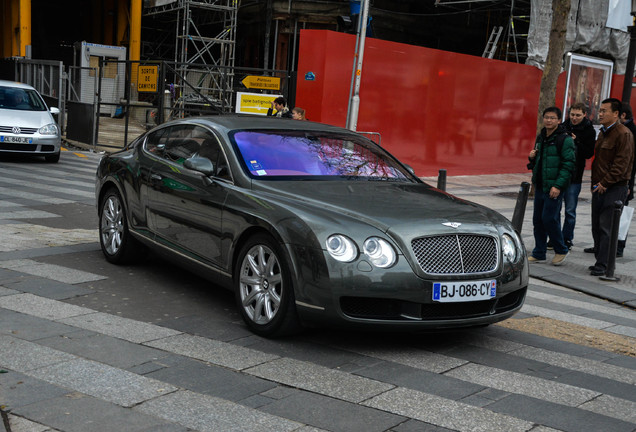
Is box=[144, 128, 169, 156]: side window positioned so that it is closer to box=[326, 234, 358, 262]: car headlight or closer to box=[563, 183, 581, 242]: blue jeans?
box=[326, 234, 358, 262]: car headlight

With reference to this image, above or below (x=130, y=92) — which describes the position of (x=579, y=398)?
below

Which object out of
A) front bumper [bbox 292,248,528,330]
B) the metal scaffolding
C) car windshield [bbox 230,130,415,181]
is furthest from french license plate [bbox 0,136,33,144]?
front bumper [bbox 292,248,528,330]

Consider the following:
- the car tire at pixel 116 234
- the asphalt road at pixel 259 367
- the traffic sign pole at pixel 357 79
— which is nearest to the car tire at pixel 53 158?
the traffic sign pole at pixel 357 79

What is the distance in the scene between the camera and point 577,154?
951cm

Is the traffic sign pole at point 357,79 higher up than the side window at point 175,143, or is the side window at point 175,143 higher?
the traffic sign pole at point 357,79

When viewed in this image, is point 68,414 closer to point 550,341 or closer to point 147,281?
point 147,281

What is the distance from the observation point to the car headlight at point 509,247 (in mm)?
5253

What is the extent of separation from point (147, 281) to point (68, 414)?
2984 millimetres

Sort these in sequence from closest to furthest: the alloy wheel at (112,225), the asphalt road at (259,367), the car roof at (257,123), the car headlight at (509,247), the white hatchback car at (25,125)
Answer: the asphalt road at (259,367) → the car headlight at (509,247) → the car roof at (257,123) → the alloy wheel at (112,225) → the white hatchback car at (25,125)

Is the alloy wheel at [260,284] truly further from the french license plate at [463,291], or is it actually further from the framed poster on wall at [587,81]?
the framed poster on wall at [587,81]

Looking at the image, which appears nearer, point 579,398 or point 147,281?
point 579,398

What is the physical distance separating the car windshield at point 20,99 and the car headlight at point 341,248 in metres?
13.7

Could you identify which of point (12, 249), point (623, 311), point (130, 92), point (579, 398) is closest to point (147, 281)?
point (12, 249)

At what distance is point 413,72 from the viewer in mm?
18672
